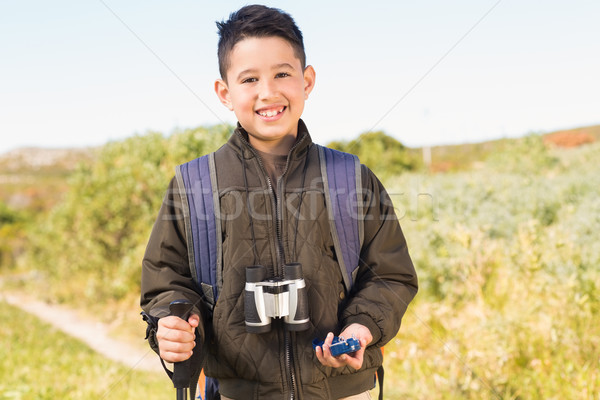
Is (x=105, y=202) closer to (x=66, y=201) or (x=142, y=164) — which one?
(x=142, y=164)

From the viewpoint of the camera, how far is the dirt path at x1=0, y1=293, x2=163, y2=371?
6531 millimetres

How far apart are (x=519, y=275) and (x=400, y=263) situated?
3.35 meters

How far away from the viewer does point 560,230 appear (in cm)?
535

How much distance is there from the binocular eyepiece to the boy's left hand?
0.15 m

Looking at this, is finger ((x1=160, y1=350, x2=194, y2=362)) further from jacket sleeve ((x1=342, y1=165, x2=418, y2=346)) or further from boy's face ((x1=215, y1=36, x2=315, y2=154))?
boy's face ((x1=215, y1=36, x2=315, y2=154))

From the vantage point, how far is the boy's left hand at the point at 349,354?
1686 mm

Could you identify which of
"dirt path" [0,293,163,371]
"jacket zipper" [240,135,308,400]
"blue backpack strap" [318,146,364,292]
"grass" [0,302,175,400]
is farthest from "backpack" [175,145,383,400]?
"dirt path" [0,293,163,371]

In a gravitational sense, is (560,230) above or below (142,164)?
below

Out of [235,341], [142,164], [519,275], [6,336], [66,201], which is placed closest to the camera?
[235,341]

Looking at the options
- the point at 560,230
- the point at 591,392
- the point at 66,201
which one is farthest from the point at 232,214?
the point at 66,201

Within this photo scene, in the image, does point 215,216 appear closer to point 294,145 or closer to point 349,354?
point 294,145

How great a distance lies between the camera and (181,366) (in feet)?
5.77

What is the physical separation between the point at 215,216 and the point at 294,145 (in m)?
0.43

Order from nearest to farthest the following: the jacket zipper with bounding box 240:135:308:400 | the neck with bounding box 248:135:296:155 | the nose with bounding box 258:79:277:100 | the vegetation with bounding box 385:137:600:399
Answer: the jacket zipper with bounding box 240:135:308:400, the nose with bounding box 258:79:277:100, the neck with bounding box 248:135:296:155, the vegetation with bounding box 385:137:600:399
